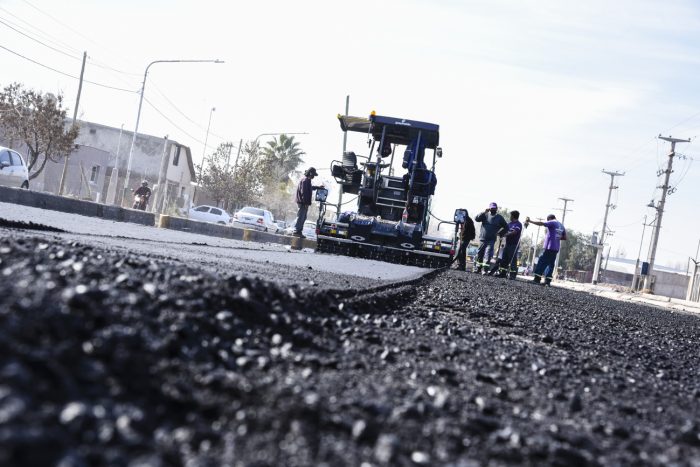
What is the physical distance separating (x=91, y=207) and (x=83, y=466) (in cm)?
1907

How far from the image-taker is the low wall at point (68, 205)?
17.5 metres

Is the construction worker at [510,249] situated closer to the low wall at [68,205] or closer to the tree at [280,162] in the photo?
the low wall at [68,205]

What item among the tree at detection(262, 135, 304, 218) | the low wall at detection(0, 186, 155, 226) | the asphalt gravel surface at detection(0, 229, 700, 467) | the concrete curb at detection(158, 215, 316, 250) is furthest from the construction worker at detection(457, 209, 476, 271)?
the tree at detection(262, 135, 304, 218)

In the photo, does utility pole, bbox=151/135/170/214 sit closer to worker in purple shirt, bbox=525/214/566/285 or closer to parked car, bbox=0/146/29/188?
parked car, bbox=0/146/29/188

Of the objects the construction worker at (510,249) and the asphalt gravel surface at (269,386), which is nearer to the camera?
the asphalt gravel surface at (269,386)

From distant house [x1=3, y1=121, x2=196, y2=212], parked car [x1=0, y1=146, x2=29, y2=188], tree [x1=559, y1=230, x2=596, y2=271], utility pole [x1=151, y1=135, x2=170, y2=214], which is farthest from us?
tree [x1=559, y1=230, x2=596, y2=271]

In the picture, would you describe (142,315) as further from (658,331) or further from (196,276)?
(658,331)

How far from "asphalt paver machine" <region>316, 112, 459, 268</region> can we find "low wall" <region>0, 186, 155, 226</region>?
5.94m

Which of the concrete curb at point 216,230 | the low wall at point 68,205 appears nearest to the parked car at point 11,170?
the low wall at point 68,205

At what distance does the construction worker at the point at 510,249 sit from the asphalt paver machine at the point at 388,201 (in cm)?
225

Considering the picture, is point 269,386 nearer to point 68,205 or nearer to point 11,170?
point 68,205

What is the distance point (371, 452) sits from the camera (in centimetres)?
253

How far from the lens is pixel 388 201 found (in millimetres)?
19188

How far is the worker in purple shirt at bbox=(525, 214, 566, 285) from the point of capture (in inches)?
766
